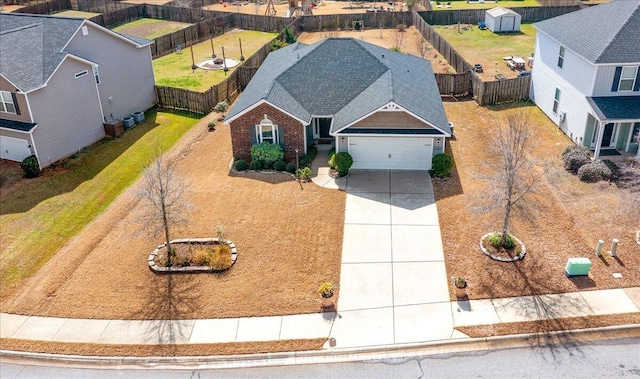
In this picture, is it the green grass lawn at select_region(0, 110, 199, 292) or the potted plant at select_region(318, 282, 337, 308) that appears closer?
the potted plant at select_region(318, 282, 337, 308)

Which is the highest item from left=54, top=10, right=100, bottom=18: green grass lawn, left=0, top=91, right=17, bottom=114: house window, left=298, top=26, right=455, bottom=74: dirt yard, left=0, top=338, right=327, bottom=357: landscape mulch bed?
left=0, top=91, right=17, bottom=114: house window

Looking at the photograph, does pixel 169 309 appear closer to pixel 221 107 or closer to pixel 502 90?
pixel 221 107

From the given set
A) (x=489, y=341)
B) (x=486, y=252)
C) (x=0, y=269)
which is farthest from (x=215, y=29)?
(x=489, y=341)

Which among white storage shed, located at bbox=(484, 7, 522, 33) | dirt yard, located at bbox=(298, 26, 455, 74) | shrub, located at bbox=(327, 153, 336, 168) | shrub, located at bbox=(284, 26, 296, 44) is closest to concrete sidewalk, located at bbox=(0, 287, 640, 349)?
shrub, located at bbox=(327, 153, 336, 168)

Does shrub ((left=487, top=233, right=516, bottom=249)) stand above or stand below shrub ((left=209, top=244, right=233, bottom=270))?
above

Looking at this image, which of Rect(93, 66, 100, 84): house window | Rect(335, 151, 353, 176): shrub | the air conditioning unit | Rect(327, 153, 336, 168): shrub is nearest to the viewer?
Rect(335, 151, 353, 176): shrub

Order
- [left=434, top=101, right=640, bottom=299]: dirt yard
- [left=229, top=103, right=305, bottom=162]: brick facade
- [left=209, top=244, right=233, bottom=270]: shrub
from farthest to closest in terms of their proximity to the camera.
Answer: [left=229, top=103, right=305, bottom=162]: brick facade, [left=209, top=244, right=233, bottom=270]: shrub, [left=434, top=101, right=640, bottom=299]: dirt yard

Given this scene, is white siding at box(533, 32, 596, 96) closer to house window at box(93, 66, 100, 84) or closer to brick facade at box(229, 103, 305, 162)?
brick facade at box(229, 103, 305, 162)
